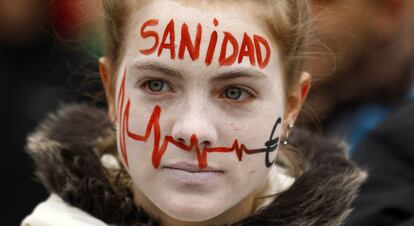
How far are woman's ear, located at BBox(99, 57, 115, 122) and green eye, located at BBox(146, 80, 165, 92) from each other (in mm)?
275

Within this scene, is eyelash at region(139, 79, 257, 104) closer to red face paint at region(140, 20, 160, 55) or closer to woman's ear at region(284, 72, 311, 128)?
red face paint at region(140, 20, 160, 55)

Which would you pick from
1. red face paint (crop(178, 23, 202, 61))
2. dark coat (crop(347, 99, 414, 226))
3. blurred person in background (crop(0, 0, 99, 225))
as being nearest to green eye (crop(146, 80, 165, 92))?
red face paint (crop(178, 23, 202, 61))

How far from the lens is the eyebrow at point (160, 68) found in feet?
7.88

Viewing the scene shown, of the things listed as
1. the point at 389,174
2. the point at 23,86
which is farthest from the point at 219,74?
the point at 23,86

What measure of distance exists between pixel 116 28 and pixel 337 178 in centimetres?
88

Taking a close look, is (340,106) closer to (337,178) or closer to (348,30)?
(348,30)

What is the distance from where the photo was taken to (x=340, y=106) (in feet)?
13.2

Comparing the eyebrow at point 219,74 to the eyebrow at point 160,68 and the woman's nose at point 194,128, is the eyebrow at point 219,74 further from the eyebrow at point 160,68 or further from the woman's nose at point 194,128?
the woman's nose at point 194,128

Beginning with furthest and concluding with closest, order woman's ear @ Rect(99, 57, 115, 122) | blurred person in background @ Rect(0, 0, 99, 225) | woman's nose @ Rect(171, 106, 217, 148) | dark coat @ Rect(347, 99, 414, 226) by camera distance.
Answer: blurred person in background @ Rect(0, 0, 99, 225) < dark coat @ Rect(347, 99, 414, 226) < woman's ear @ Rect(99, 57, 115, 122) < woman's nose @ Rect(171, 106, 217, 148)

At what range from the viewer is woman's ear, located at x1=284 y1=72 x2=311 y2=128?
8.79 feet

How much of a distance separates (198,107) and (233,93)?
0.13m

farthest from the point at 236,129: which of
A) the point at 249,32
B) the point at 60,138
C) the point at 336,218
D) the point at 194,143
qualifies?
the point at 60,138

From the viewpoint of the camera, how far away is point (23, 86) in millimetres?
4418

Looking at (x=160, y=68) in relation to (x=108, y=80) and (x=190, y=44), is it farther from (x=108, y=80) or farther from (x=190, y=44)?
(x=108, y=80)
